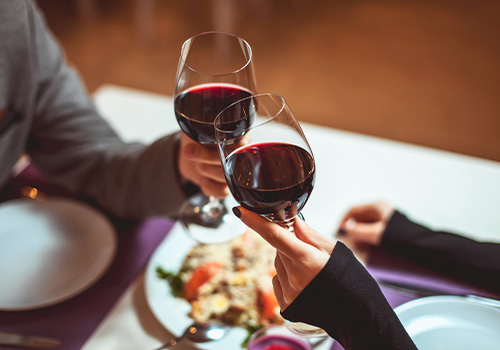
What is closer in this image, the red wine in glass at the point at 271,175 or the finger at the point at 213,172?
the red wine in glass at the point at 271,175

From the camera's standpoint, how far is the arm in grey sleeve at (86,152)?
3.30 ft

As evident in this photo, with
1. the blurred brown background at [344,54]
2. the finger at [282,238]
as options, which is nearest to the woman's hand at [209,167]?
the finger at [282,238]

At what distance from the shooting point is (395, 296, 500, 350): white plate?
72 cm

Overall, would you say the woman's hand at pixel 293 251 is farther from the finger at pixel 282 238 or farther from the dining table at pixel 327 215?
the dining table at pixel 327 215

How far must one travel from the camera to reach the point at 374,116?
301cm

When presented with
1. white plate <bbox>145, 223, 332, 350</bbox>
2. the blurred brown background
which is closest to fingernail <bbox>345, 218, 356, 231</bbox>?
white plate <bbox>145, 223, 332, 350</bbox>

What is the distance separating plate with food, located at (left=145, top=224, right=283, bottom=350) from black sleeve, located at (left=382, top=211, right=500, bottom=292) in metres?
0.23

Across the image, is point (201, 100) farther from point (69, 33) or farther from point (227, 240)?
point (69, 33)

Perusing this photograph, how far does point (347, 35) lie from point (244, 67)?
331 cm

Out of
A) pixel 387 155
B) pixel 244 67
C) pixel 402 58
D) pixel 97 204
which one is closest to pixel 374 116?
pixel 402 58

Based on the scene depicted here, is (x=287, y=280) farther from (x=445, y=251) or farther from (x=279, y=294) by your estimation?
(x=445, y=251)

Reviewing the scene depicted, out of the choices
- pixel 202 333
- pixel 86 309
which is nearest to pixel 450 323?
pixel 202 333

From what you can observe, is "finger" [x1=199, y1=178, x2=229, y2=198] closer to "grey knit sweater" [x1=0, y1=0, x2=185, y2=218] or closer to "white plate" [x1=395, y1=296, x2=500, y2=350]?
"grey knit sweater" [x1=0, y1=0, x2=185, y2=218]

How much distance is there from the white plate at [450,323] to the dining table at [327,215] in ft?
0.18
